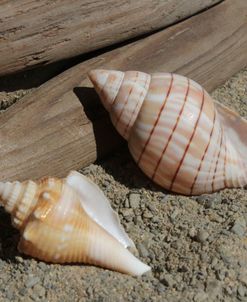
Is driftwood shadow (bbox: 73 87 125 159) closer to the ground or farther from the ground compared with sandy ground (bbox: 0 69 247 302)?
farther from the ground

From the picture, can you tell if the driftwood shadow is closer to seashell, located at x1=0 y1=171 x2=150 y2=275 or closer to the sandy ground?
the sandy ground

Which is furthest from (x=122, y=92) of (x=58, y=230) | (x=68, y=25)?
(x=58, y=230)

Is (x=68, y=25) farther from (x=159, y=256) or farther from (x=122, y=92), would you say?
(x=159, y=256)

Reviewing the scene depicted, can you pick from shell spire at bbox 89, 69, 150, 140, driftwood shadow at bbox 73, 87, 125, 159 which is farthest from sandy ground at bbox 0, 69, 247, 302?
shell spire at bbox 89, 69, 150, 140

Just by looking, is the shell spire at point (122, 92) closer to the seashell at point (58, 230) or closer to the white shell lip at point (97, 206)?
the white shell lip at point (97, 206)

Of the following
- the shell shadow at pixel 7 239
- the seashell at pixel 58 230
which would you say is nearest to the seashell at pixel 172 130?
the seashell at pixel 58 230
